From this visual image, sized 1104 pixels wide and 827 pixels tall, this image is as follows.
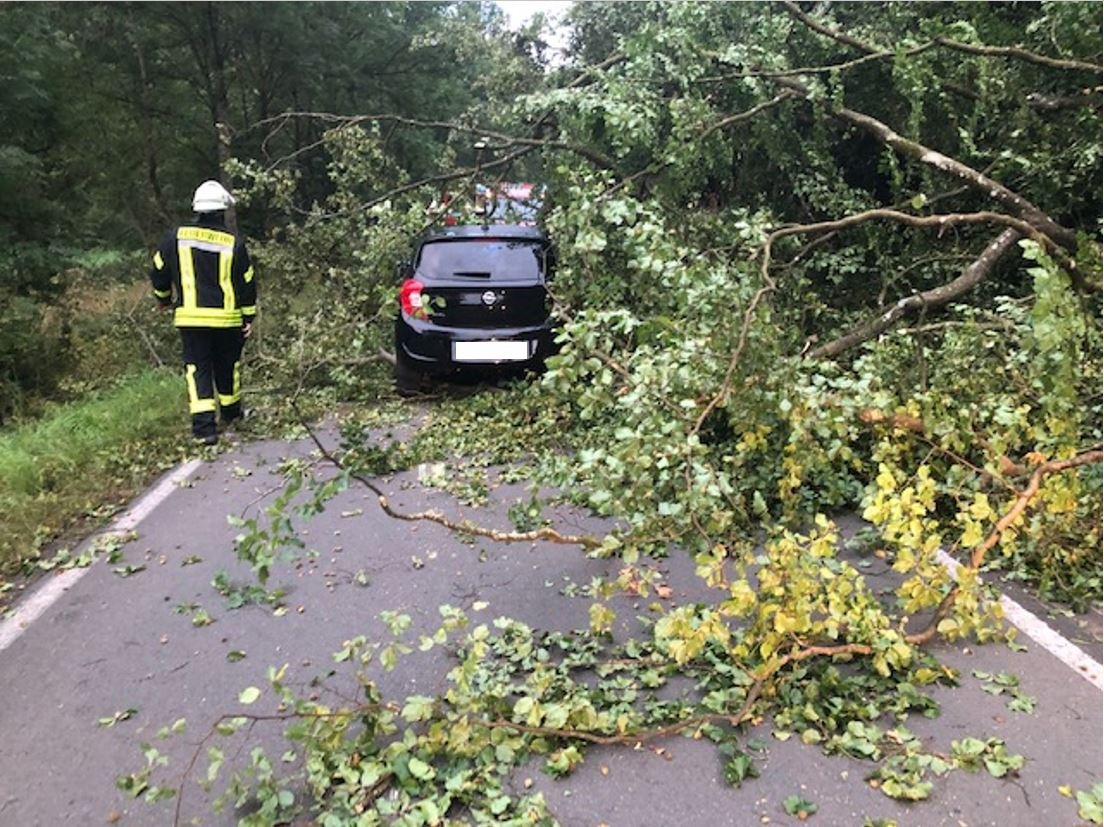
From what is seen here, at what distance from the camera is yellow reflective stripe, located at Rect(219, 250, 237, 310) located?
681 centimetres

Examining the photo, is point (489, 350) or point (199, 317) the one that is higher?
point (199, 317)

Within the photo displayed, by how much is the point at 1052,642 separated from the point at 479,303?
546cm

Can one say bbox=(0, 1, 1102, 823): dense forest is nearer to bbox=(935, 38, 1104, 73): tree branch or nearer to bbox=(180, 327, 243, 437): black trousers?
bbox=(935, 38, 1104, 73): tree branch

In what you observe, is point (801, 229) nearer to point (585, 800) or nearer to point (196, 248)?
point (585, 800)

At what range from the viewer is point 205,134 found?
59.5ft

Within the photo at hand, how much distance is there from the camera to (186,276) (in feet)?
22.3

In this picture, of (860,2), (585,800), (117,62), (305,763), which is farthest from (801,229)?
(117,62)

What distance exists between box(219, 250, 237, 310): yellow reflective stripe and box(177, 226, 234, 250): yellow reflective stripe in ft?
0.27

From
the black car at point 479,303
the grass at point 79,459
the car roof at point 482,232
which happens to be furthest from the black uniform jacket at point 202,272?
the car roof at point 482,232

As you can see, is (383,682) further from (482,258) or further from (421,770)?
(482,258)

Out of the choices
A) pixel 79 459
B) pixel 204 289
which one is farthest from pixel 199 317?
pixel 79 459

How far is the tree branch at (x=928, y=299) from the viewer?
5.46m

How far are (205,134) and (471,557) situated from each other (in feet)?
54.0

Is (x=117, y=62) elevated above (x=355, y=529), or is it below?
above
